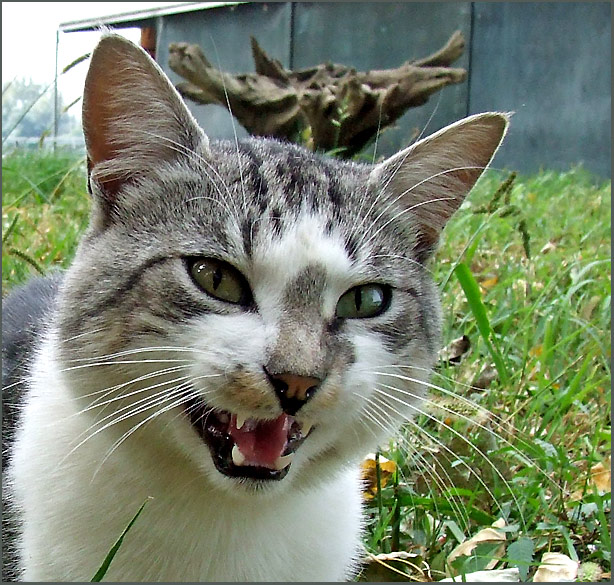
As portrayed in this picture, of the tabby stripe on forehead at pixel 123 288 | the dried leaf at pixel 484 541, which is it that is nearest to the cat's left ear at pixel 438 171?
the tabby stripe on forehead at pixel 123 288

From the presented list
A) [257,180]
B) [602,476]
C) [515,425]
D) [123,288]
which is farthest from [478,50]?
[123,288]

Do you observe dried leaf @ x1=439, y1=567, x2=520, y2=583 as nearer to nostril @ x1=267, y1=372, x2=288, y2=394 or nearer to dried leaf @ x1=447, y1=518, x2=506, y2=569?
dried leaf @ x1=447, y1=518, x2=506, y2=569

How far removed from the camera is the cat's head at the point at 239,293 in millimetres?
1102

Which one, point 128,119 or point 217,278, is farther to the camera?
point 128,119

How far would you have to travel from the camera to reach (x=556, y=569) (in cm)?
143

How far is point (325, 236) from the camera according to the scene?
4.06 feet

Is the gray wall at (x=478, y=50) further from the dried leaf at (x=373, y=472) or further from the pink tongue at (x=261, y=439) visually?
the pink tongue at (x=261, y=439)

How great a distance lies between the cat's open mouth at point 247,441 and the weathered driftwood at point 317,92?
241 centimetres

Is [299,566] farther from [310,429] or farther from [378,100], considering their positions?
[378,100]

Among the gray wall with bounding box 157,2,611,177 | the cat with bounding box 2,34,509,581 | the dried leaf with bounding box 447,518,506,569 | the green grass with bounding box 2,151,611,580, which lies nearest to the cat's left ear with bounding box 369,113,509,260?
the cat with bounding box 2,34,509,581

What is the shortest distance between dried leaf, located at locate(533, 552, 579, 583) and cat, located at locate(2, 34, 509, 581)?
0.36m

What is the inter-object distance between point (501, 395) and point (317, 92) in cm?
216

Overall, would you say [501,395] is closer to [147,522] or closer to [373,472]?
[373,472]

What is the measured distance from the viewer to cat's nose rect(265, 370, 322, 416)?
104cm
